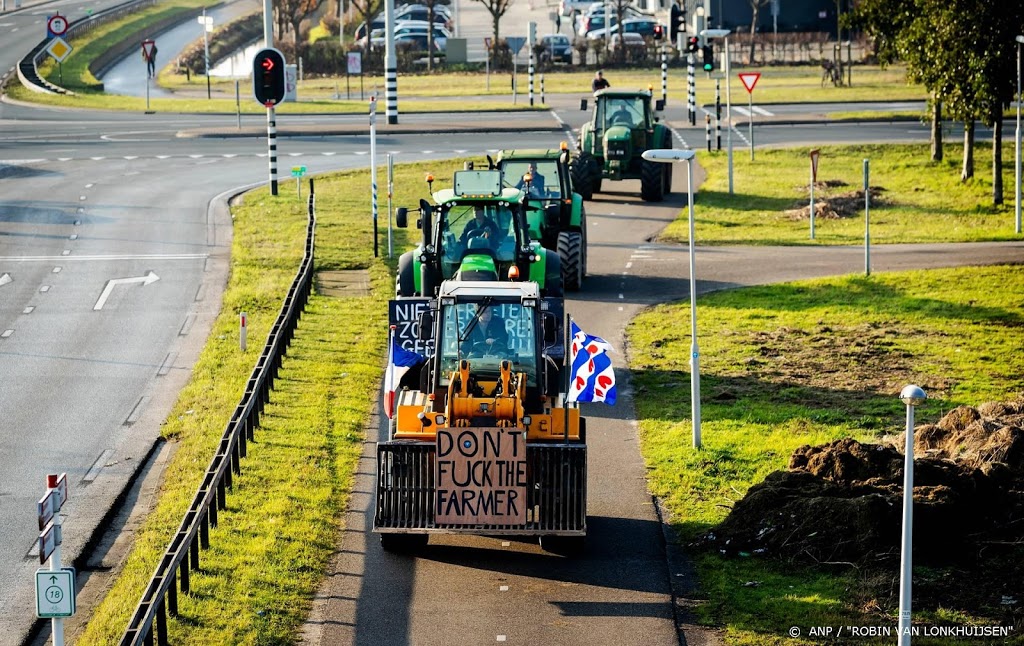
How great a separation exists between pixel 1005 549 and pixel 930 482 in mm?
1301

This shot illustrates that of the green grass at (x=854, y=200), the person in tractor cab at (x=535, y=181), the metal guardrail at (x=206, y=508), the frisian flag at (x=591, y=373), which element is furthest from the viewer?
the green grass at (x=854, y=200)

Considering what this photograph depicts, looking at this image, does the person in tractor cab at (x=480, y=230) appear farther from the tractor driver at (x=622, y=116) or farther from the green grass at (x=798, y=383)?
the tractor driver at (x=622, y=116)

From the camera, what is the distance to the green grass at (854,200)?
3594cm

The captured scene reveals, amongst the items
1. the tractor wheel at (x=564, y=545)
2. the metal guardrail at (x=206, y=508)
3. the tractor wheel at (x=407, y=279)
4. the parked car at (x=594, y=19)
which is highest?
the parked car at (x=594, y=19)

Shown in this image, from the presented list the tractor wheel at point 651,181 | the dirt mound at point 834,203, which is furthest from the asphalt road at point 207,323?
the dirt mound at point 834,203

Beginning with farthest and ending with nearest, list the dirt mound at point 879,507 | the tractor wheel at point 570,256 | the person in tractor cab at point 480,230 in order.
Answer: the tractor wheel at point 570,256 → the person in tractor cab at point 480,230 → the dirt mound at point 879,507

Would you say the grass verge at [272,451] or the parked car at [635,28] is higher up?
the parked car at [635,28]

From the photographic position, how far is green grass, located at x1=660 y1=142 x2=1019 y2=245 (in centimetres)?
3594

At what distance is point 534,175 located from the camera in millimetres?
31297

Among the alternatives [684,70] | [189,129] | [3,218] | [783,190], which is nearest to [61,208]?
[3,218]

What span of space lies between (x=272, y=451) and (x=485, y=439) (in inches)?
217

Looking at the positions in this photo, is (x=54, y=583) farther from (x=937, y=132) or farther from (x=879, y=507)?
(x=937, y=132)

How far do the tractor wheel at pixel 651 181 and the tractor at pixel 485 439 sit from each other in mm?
23483

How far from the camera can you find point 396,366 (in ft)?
61.6
